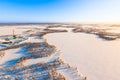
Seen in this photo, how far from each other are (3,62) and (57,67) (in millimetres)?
6134

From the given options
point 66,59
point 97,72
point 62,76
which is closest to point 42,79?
point 62,76

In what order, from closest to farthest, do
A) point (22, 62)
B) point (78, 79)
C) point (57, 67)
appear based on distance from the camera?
1. point (78, 79)
2. point (57, 67)
3. point (22, 62)

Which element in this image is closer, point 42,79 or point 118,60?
point 42,79

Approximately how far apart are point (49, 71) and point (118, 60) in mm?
7819

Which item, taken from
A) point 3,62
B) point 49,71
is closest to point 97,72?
point 49,71

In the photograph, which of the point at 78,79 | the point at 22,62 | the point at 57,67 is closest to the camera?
the point at 78,79

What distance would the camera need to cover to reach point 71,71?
13.4 metres

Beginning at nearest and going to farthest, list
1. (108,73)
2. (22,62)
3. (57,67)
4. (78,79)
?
1. (78,79)
2. (108,73)
3. (57,67)
4. (22,62)

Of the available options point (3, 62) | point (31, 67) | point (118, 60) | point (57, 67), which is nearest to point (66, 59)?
point (57, 67)

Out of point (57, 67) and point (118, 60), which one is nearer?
point (57, 67)

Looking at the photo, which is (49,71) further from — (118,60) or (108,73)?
(118,60)

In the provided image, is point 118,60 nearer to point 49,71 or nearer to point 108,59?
point 108,59

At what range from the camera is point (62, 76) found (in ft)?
40.2

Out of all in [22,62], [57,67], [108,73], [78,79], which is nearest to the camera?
[78,79]
